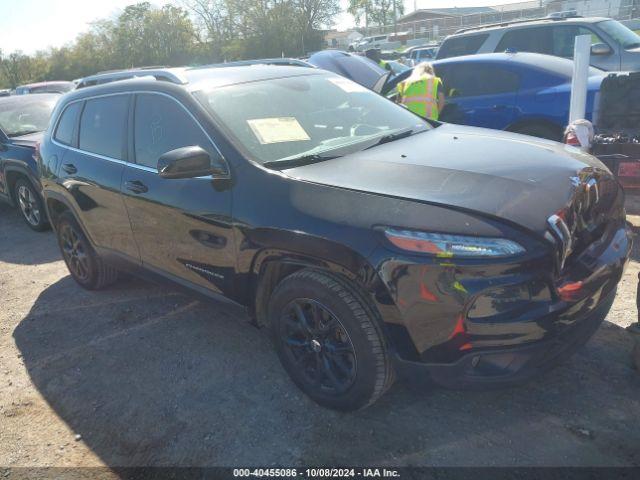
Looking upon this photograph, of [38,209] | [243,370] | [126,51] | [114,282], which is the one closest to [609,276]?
[243,370]

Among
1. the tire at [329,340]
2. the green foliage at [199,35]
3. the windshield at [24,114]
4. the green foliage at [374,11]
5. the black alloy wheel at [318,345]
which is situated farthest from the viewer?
the green foliage at [374,11]

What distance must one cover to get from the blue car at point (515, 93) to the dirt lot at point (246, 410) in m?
2.59

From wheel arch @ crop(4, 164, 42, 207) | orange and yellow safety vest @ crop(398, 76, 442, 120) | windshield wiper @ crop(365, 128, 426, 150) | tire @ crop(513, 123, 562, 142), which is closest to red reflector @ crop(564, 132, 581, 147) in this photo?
tire @ crop(513, 123, 562, 142)

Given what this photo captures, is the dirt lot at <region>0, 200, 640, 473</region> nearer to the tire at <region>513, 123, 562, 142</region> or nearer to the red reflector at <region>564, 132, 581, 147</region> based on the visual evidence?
the red reflector at <region>564, 132, 581, 147</region>

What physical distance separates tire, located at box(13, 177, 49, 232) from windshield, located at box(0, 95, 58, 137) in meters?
0.86

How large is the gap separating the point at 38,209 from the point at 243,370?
4.79m

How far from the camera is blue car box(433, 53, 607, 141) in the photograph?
18.6 ft

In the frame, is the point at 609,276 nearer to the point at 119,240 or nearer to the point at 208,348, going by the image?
the point at 208,348

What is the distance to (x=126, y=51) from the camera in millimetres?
45281

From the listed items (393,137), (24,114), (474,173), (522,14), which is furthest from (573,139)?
(522,14)

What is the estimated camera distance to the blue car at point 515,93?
5.66 meters

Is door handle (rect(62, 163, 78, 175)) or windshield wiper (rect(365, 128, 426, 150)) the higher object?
windshield wiper (rect(365, 128, 426, 150))

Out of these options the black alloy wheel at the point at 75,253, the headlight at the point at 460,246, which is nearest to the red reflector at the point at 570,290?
the headlight at the point at 460,246

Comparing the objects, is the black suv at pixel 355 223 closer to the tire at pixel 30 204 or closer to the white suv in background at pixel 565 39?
the tire at pixel 30 204
